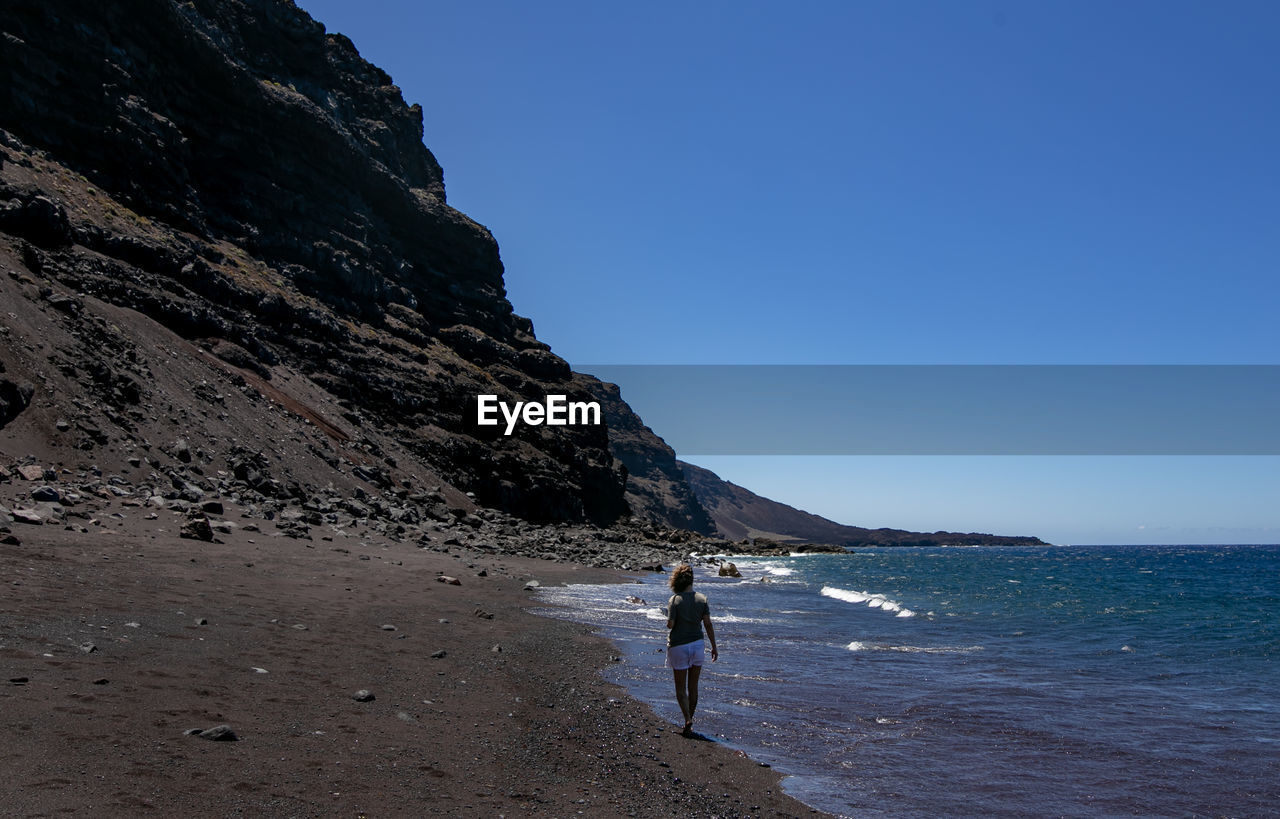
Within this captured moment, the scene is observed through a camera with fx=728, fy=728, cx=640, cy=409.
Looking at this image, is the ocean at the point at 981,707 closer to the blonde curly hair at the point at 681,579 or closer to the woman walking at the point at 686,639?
the woman walking at the point at 686,639

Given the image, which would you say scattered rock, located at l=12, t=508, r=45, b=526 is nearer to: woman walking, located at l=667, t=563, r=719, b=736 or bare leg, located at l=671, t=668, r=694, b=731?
woman walking, located at l=667, t=563, r=719, b=736

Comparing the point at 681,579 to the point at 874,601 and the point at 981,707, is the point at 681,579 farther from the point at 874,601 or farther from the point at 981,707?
the point at 874,601

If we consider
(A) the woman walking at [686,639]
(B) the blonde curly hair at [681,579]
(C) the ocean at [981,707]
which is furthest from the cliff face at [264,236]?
→ (A) the woman walking at [686,639]

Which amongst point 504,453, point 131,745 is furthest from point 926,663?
point 504,453

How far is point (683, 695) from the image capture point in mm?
10312

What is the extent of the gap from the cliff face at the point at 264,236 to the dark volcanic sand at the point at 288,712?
1829 centimetres

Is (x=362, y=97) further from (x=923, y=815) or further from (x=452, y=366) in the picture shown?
(x=923, y=815)

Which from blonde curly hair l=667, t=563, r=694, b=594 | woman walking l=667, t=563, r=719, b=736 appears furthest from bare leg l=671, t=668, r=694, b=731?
blonde curly hair l=667, t=563, r=694, b=594

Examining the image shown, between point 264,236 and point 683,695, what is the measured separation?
77211mm

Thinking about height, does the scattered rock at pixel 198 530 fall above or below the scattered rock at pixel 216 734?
above

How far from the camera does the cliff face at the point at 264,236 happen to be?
47.9 m

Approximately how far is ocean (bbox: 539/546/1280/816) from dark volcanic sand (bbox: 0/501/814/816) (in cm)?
149

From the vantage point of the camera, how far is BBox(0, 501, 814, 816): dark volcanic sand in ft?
18.8

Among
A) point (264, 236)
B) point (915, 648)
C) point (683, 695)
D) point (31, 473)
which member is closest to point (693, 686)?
point (683, 695)
